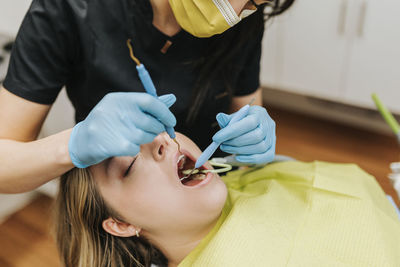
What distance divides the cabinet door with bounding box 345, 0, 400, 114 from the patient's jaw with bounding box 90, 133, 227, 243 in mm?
1516

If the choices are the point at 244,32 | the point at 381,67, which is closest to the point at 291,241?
the point at 244,32

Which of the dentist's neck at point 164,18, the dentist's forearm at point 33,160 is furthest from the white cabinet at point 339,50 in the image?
the dentist's forearm at point 33,160

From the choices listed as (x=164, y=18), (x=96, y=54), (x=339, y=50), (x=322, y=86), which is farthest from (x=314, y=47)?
(x=96, y=54)

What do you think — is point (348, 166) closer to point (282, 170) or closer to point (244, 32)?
point (282, 170)

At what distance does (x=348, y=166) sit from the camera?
123 centimetres

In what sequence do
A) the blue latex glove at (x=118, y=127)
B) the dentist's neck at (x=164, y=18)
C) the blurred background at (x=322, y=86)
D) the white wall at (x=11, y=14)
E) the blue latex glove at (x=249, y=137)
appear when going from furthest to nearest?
1. the blurred background at (x=322, y=86)
2. the white wall at (x=11, y=14)
3. the dentist's neck at (x=164, y=18)
4. the blue latex glove at (x=249, y=137)
5. the blue latex glove at (x=118, y=127)

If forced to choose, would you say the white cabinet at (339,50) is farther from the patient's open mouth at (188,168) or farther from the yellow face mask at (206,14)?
the patient's open mouth at (188,168)

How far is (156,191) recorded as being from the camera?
89 centimetres

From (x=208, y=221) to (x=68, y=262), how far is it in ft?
1.48

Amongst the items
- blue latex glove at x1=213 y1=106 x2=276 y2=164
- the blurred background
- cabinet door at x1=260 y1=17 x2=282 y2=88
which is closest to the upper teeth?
blue latex glove at x1=213 y1=106 x2=276 y2=164

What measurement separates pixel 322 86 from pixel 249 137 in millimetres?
1617

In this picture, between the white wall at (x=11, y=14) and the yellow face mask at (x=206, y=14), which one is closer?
the yellow face mask at (x=206, y=14)

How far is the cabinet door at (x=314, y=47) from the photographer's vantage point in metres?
2.07

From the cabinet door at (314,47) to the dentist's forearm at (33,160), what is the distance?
174 cm
